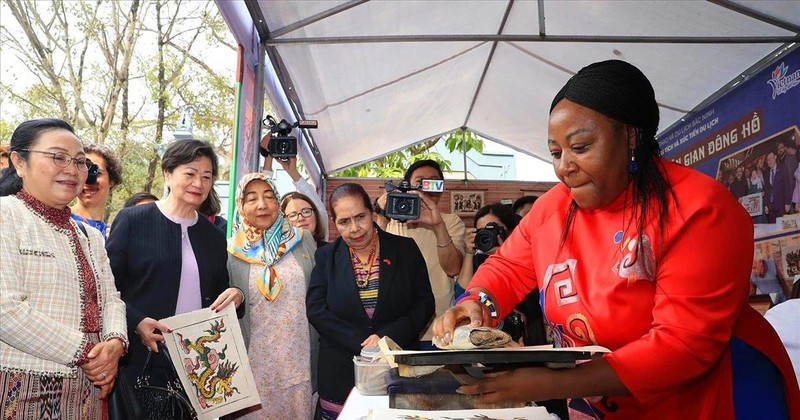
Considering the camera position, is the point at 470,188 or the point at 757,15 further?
the point at 470,188

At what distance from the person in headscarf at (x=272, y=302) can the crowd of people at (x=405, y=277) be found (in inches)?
0.4

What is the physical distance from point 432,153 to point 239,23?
7.84 meters

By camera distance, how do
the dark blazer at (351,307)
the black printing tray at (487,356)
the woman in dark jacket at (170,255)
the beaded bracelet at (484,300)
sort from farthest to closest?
the dark blazer at (351,307) → the woman in dark jacket at (170,255) → the beaded bracelet at (484,300) → the black printing tray at (487,356)

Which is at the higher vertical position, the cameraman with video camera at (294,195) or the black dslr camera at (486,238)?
the cameraman with video camera at (294,195)

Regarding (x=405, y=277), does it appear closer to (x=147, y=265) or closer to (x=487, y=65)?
(x=147, y=265)

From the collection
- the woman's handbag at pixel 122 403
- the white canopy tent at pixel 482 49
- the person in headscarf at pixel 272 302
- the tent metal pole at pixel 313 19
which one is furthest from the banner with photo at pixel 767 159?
the woman's handbag at pixel 122 403

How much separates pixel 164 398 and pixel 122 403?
23cm

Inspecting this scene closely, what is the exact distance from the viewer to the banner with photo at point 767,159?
14.8 ft

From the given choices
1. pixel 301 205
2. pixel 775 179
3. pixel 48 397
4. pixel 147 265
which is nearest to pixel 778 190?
pixel 775 179

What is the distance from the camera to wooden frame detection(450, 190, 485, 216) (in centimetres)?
938

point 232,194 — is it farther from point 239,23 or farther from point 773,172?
point 773,172

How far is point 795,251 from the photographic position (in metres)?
4.45

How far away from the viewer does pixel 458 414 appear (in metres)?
1.37

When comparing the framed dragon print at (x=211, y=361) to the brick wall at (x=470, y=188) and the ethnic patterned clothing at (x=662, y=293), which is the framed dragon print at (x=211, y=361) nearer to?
the ethnic patterned clothing at (x=662, y=293)
